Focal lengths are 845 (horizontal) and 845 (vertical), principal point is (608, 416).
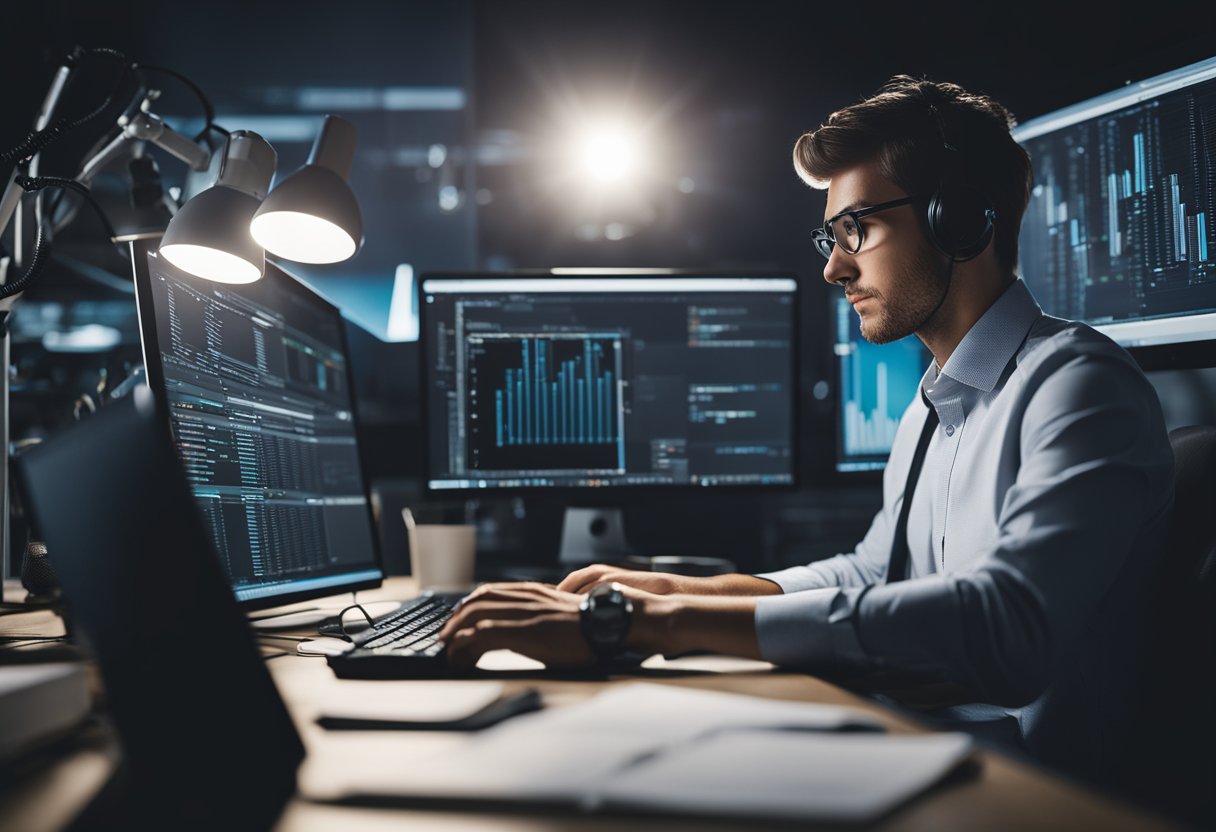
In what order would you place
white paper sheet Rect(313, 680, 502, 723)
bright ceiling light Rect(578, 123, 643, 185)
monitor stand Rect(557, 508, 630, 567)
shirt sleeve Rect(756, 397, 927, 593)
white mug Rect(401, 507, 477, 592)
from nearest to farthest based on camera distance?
white paper sheet Rect(313, 680, 502, 723) < shirt sleeve Rect(756, 397, 927, 593) < white mug Rect(401, 507, 477, 592) < monitor stand Rect(557, 508, 630, 567) < bright ceiling light Rect(578, 123, 643, 185)

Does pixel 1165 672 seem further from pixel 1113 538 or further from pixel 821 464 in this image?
pixel 821 464

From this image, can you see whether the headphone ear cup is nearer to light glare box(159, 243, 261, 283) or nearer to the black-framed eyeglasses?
the black-framed eyeglasses

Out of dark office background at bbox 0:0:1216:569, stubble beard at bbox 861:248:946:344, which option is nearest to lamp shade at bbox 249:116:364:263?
stubble beard at bbox 861:248:946:344

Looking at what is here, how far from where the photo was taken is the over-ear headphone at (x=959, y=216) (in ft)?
3.49

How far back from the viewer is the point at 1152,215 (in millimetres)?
1215

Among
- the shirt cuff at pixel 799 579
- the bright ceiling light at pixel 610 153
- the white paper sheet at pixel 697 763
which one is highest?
the bright ceiling light at pixel 610 153

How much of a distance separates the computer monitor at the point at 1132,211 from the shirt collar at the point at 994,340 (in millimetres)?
269

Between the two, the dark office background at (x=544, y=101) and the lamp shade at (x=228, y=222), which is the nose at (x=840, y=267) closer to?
the lamp shade at (x=228, y=222)

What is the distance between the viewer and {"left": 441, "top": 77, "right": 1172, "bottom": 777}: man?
768 mm

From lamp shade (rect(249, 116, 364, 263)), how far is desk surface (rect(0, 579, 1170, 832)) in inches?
23.4

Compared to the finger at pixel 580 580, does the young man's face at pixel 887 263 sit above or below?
above

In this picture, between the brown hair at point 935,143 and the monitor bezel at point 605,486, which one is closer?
the brown hair at point 935,143

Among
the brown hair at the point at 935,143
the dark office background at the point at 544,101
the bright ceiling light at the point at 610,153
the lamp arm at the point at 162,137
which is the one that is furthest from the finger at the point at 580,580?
the bright ceiling light at the point at 610,153

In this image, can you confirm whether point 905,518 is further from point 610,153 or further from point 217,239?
point 610,153
